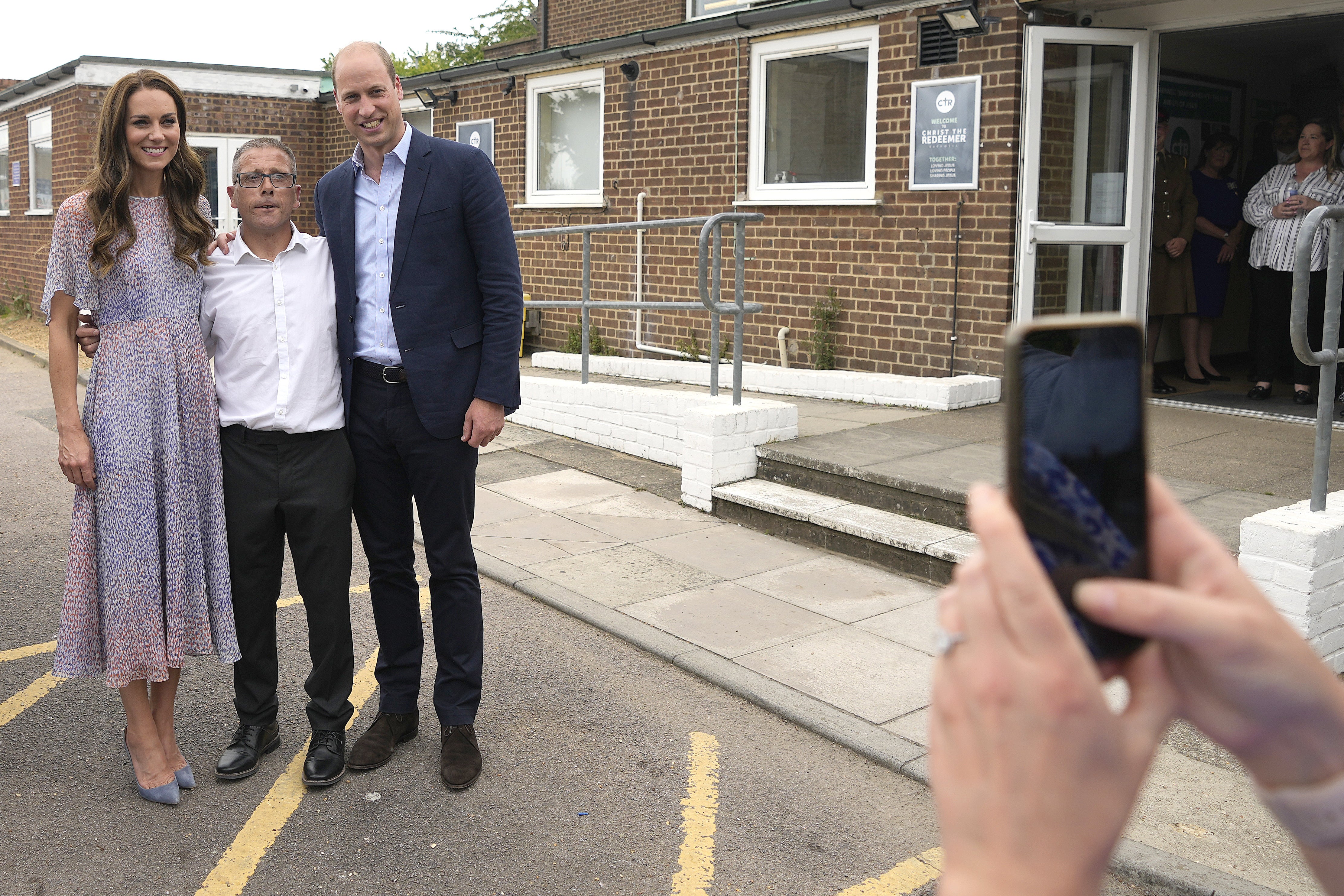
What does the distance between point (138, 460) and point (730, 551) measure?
330 centimetres

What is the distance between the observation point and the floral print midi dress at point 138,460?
3.31m

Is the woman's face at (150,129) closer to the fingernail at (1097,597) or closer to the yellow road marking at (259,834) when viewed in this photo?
the yellow road marking at (259,834)

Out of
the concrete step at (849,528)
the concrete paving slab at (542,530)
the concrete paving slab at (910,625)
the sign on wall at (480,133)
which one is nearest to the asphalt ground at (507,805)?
the concrete paving slab at (910,625)

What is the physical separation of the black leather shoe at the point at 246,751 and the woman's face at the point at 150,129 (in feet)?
5.62

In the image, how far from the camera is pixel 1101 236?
8.18m

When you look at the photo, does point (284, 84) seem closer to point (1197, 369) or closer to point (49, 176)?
point (49, 176)

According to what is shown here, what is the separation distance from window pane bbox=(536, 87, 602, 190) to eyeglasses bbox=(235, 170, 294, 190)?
909cm

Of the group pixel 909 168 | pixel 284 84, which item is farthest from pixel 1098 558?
pixel 284 84

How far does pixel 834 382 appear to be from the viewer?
8.98m

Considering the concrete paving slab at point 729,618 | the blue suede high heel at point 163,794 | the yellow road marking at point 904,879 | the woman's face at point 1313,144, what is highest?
the woman's face at point 1313,144

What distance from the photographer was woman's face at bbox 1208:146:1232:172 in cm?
896

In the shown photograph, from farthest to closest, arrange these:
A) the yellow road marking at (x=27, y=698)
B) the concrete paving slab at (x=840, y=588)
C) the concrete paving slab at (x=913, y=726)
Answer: the concrete paving slab at (x=840, y=588), the yellow road marking at (x=27, y=698), the concrete paving slab at (x=913, y=726)

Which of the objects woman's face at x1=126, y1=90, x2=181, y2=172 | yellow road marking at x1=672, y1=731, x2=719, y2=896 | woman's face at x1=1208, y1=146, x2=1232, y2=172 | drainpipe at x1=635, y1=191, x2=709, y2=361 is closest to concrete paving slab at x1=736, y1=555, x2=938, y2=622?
yellow road marking at x1=672, y1=731, x2=719, y2=896

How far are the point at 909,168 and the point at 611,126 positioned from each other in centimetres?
395
